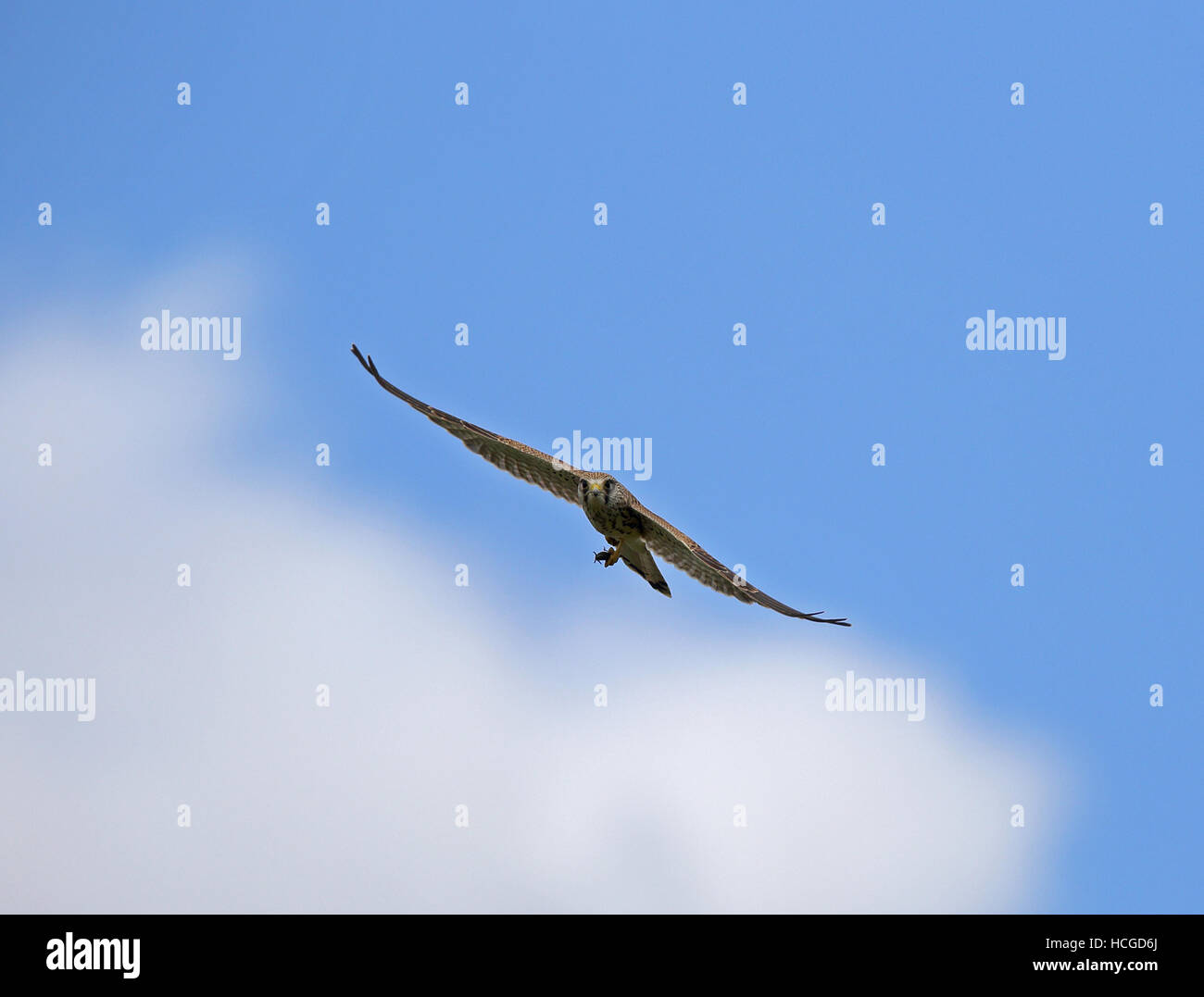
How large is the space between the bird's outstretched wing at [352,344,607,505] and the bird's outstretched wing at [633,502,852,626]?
1476 mm

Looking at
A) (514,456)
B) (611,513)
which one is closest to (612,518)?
(611,513)

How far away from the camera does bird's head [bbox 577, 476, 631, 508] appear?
29422 mm

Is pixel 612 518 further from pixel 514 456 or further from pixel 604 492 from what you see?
pixel 514 456

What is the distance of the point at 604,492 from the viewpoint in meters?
29.5

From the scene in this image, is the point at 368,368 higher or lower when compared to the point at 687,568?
higher

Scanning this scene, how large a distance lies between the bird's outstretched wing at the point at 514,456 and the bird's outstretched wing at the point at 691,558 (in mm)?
1476

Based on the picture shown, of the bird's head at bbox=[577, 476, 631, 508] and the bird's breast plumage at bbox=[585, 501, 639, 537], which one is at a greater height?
the bird's head at bbox=[577, 476, 631, 508]

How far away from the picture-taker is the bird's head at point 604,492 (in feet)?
96.5

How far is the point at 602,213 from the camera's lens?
36.5 metres
